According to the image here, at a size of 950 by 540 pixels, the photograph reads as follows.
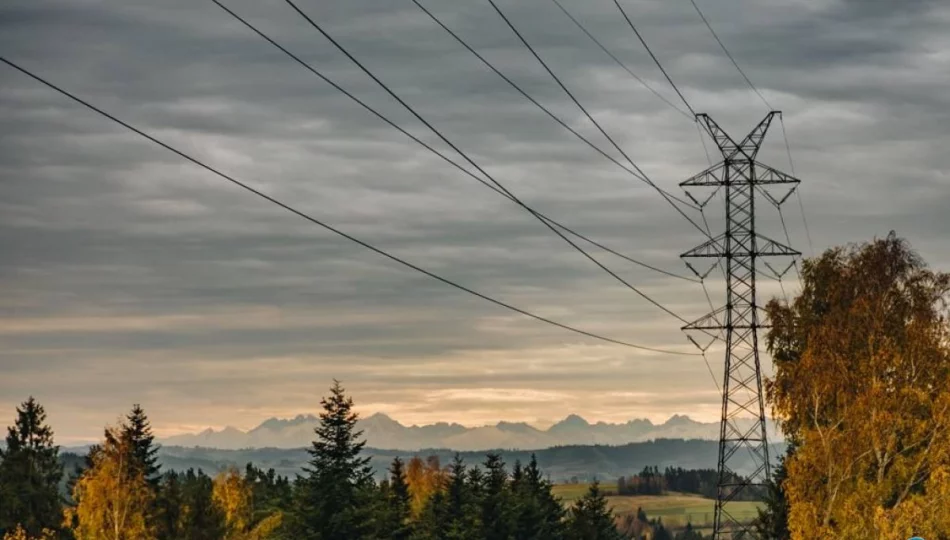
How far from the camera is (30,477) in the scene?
131 meters

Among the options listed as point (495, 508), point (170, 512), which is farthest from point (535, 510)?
point (170, 512)

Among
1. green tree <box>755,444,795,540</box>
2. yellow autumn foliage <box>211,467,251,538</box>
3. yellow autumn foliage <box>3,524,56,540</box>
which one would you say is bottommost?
yellow autumn foliage <box>3,524,56,540</box>

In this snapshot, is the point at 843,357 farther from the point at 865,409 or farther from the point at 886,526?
the point at 886,526

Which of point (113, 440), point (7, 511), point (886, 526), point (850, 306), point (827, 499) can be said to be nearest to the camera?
point (886, 526)

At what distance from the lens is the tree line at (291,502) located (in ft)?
343

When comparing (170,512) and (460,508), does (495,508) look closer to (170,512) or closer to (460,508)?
(460,508)

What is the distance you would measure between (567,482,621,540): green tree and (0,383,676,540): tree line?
0.43ft

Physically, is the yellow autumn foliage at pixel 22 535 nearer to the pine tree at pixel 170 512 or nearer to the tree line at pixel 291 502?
the tree line at pixel 291 502

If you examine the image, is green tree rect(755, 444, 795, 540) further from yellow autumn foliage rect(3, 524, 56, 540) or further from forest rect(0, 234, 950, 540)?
yellow autumn foliage rect(3, 524, 56, 540)

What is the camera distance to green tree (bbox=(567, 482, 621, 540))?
143m

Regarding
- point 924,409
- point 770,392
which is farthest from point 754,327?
point 924,409

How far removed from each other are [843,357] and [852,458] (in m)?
5.25

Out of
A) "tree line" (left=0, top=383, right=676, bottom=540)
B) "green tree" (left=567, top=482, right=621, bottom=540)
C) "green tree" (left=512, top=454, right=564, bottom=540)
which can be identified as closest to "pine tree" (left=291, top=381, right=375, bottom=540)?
"tree line" (left=0, top=383, right=676, bottom=540)

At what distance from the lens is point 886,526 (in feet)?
211
